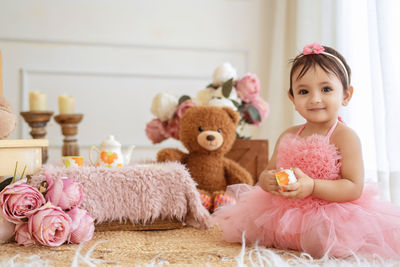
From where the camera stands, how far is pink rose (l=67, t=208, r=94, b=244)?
93 cm

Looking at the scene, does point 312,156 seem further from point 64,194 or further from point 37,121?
point 37,121

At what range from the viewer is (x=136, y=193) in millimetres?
1090

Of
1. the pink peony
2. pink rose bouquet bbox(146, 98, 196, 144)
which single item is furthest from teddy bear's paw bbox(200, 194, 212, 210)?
the pink peony

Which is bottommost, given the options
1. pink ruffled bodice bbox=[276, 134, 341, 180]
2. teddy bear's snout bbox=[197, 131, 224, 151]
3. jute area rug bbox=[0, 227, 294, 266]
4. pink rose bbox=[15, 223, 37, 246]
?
jute area rug bbox=[0, 227, 294, 266]

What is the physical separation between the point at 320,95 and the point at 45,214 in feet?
2.24

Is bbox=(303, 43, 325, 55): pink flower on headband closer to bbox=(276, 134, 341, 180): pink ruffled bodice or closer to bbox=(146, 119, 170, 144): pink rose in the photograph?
bbox=(276, 134, 341, 180): pink ruffled bodice

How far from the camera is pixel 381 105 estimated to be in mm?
1271

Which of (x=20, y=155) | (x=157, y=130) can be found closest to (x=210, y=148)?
(x=157, y=130)

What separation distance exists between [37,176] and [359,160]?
80 centimetres

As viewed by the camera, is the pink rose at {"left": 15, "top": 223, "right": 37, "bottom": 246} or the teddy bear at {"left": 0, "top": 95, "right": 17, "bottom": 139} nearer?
the pink rose at {"left": 15, "top": 223, "right": 37, "bottom": 246}

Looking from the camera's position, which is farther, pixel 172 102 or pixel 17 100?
pixel 17 100

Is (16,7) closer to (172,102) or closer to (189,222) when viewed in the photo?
(172,102)

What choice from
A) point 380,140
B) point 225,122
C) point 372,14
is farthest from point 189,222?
point 372,14

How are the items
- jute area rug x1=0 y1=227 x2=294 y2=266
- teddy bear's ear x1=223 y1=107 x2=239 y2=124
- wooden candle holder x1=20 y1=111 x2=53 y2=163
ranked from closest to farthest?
jute area rug x1=0 y1=227 x2=294 y2=266 < teddy bear's ear x1=223 y1=107 x2=239 y2=124 < wooden candle holder x1=20 y1=111 x2=53 y2=163
